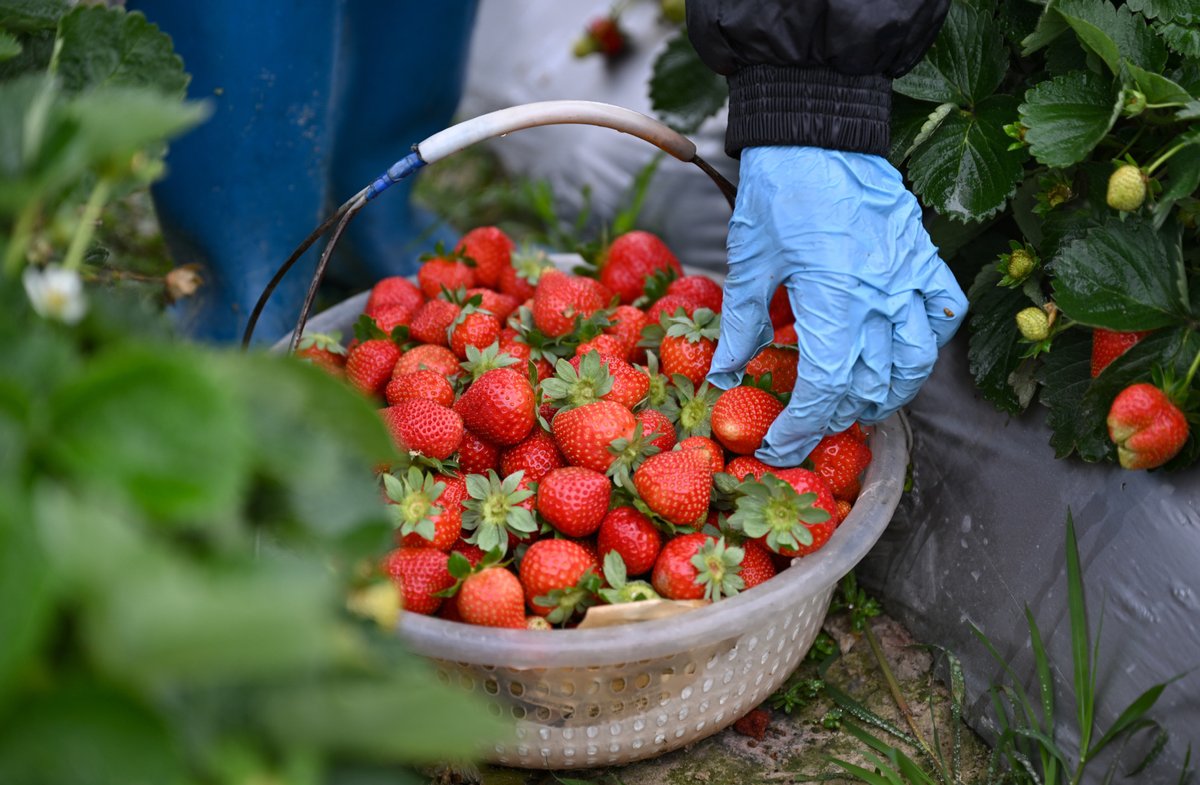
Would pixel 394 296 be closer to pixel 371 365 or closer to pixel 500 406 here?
pixel 371 365

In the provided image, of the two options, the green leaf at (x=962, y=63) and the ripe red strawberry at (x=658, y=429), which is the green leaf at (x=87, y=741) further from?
the green leaf at (x=962, y=63)

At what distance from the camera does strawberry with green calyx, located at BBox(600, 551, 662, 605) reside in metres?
0.98

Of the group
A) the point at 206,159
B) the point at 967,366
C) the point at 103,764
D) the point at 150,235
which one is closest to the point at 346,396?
the point at 103,764

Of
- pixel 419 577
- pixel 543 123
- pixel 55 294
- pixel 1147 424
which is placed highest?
pixel 55 294

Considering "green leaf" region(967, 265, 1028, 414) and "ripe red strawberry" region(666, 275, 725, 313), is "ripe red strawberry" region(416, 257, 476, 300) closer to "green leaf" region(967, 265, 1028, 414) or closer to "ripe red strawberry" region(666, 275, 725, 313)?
"ripe red strawberry" region(666, 275, 725, 313)

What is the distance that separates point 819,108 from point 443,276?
22.1 inches

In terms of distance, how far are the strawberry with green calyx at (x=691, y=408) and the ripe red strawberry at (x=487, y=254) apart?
0.37 m

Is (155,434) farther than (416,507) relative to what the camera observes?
No

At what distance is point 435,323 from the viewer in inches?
50.9

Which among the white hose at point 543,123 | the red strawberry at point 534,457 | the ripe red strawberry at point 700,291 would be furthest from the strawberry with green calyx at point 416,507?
the ripe red strawberry at point 700,291

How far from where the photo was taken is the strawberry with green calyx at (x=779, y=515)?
985 millimetres

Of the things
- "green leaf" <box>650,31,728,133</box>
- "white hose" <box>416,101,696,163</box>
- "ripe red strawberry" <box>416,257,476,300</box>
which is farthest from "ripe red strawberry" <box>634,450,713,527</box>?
"green leaf" <box>650,31,728,133</box>

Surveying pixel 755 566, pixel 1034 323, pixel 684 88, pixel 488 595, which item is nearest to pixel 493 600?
pixel 488 595

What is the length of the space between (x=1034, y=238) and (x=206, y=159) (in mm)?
1096
